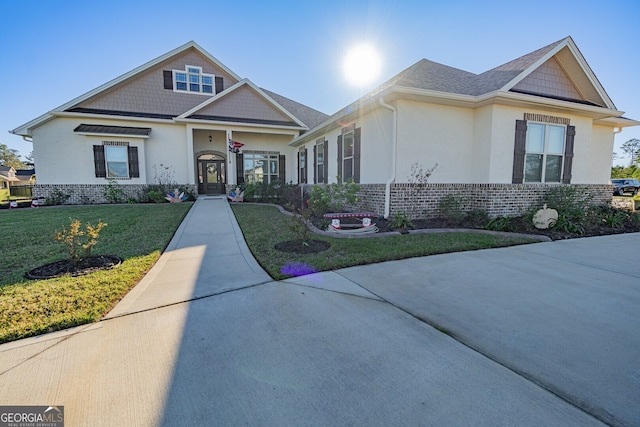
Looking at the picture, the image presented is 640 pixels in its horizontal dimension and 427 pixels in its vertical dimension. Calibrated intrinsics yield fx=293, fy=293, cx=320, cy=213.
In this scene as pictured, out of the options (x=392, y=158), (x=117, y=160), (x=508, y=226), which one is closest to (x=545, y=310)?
(x=508, y=226)

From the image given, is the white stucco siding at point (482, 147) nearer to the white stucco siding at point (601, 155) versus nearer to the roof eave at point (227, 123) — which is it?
the white stucco siding at point (601, 155)

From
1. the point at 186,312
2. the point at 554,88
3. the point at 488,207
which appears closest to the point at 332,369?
the point at 186,312

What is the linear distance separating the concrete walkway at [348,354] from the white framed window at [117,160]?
13345mm

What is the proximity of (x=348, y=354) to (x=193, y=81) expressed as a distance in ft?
59.5

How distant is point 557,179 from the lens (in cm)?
960

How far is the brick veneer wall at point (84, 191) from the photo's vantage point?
46.5 ft

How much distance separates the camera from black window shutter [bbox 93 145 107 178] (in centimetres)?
1439

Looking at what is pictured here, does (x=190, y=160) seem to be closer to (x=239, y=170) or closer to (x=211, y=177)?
(x=211, y=177)

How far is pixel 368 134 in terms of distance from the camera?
31.7 ft

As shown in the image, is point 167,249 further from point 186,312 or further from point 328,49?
point 328,49

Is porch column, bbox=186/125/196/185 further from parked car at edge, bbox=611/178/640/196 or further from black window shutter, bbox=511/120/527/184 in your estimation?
parked car at edge, bbox=611/178/640/196

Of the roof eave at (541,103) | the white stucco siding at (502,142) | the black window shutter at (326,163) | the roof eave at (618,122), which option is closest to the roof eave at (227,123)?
the black window shutter at (326,163)

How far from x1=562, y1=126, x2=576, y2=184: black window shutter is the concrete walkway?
6.67 m

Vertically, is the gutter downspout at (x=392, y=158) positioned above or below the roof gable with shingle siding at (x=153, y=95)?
below
